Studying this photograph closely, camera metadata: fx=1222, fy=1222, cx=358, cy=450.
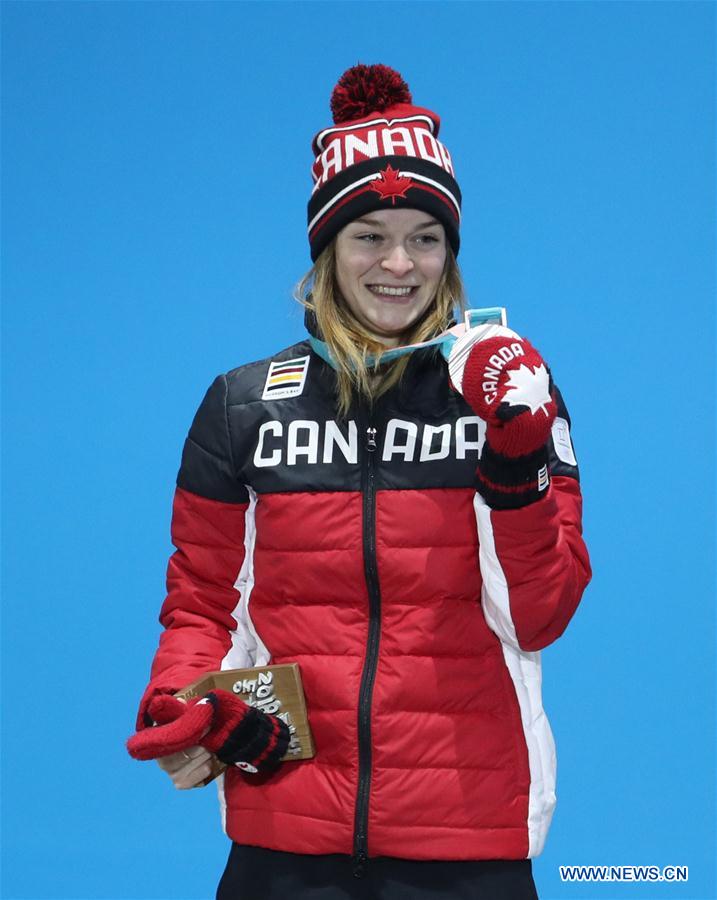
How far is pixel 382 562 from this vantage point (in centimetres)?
131

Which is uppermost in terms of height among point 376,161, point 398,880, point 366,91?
point 366,91

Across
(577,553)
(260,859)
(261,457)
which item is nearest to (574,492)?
(577,553)

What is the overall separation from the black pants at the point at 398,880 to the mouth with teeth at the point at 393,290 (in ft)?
2.05

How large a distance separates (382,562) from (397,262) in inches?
13.6

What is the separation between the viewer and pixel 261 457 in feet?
4.60

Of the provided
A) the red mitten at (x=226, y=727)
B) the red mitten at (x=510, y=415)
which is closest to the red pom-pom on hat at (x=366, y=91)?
the red mitten at (x=510, y=415)

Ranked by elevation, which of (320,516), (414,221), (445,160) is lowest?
(320,516)

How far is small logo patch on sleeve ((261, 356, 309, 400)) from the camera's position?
144cm

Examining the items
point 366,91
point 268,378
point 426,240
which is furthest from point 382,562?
point 366,91

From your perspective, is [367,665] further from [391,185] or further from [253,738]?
[391,185]

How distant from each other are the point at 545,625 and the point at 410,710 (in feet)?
0.55

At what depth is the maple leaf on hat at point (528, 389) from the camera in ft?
3.97

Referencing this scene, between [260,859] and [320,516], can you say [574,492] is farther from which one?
[260,859]

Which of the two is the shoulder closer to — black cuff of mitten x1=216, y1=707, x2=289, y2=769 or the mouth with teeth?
the mouth with teeth
